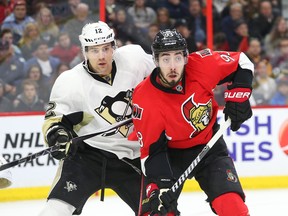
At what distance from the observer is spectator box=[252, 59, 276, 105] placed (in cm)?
612

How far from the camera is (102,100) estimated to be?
386 cm

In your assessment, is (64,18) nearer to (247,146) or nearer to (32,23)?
(32,23)

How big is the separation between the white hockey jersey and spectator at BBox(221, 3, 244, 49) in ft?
8.38

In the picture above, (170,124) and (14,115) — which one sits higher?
(170,124)

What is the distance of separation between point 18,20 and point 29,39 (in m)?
0.17

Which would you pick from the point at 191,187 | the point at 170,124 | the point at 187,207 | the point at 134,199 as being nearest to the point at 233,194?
the point at 170,124

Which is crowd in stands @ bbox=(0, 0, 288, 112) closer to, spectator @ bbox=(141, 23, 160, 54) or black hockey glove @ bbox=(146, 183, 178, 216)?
spectator @ bbox=(141, 23, 160, 54)

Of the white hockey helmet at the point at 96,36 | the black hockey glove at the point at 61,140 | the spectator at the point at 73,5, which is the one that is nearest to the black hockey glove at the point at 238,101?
the white hockey helmet at the point at 96,36

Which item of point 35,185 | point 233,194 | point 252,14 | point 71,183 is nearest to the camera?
point 233,194

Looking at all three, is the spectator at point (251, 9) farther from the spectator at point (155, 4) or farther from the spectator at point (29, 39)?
the spectator at point (29, 39)

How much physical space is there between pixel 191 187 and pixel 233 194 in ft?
7.35

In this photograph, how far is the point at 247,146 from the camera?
5.75 metres

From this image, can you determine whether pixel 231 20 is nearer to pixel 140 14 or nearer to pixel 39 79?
pixel 140 14

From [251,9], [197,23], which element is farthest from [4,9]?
[251,9]
